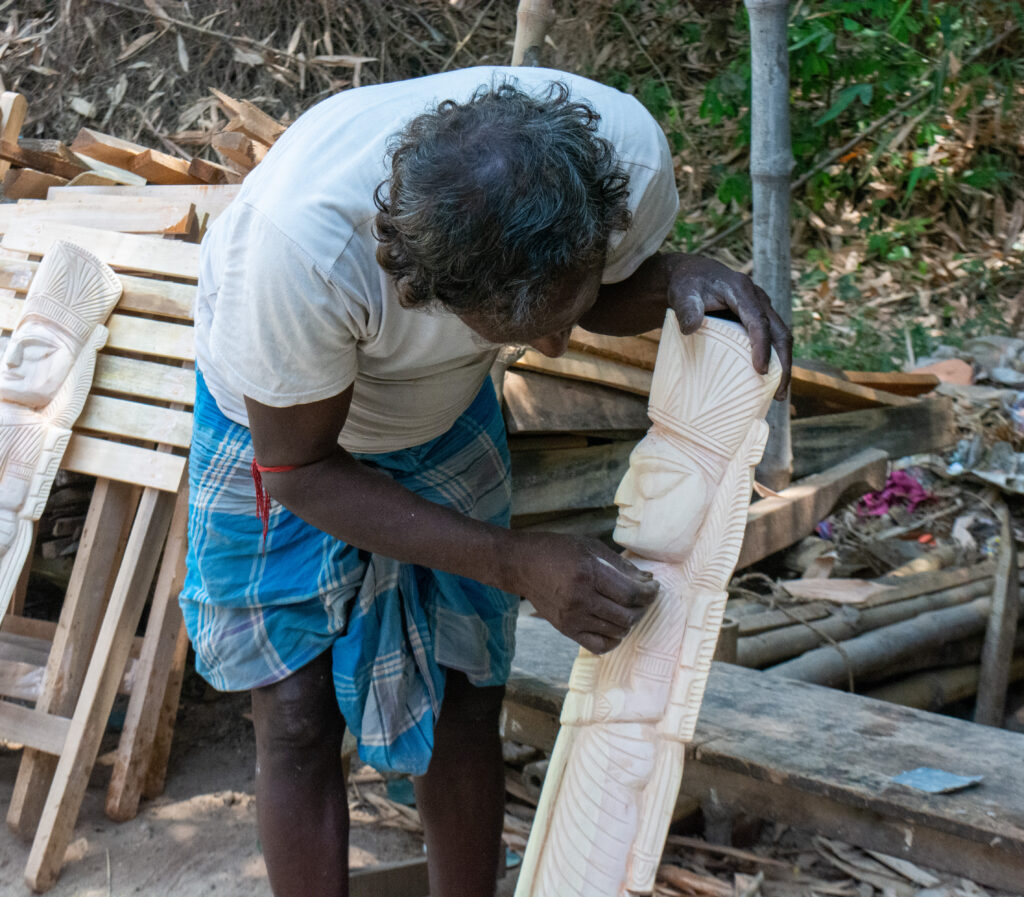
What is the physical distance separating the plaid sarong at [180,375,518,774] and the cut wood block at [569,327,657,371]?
1451 millimetres

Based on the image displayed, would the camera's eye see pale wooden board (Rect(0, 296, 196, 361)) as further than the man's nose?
Yes

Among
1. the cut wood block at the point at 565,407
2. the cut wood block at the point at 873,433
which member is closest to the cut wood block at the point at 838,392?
the cut wood block at the point at 873,433

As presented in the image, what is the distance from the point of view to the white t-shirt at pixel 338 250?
1536 millimetres

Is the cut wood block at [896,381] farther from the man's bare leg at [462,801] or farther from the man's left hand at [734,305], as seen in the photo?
the man's bare leg at [462,801]

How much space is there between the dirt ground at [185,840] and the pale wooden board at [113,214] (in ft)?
6.05

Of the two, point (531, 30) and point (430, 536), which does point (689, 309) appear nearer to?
point (430, 536)

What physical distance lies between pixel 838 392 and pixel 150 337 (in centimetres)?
270

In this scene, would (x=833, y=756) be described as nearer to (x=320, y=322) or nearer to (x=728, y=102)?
(x=320, y=322)

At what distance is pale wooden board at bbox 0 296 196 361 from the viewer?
324 cm

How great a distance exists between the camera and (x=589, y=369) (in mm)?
3480

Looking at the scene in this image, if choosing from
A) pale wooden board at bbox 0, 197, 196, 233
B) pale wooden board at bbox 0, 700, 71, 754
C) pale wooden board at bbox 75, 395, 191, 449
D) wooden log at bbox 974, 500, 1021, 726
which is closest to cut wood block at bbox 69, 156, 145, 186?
pale wooden board at bbox 0, 197, 196, 233

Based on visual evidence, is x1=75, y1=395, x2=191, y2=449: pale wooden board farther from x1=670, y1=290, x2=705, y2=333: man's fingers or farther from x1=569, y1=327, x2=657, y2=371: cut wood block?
x1=670, y1=290, x2=705, y2=333: man's fingers

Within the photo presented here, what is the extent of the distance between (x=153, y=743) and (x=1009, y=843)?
2493 millimetres

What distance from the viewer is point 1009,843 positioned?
74.5 inches
